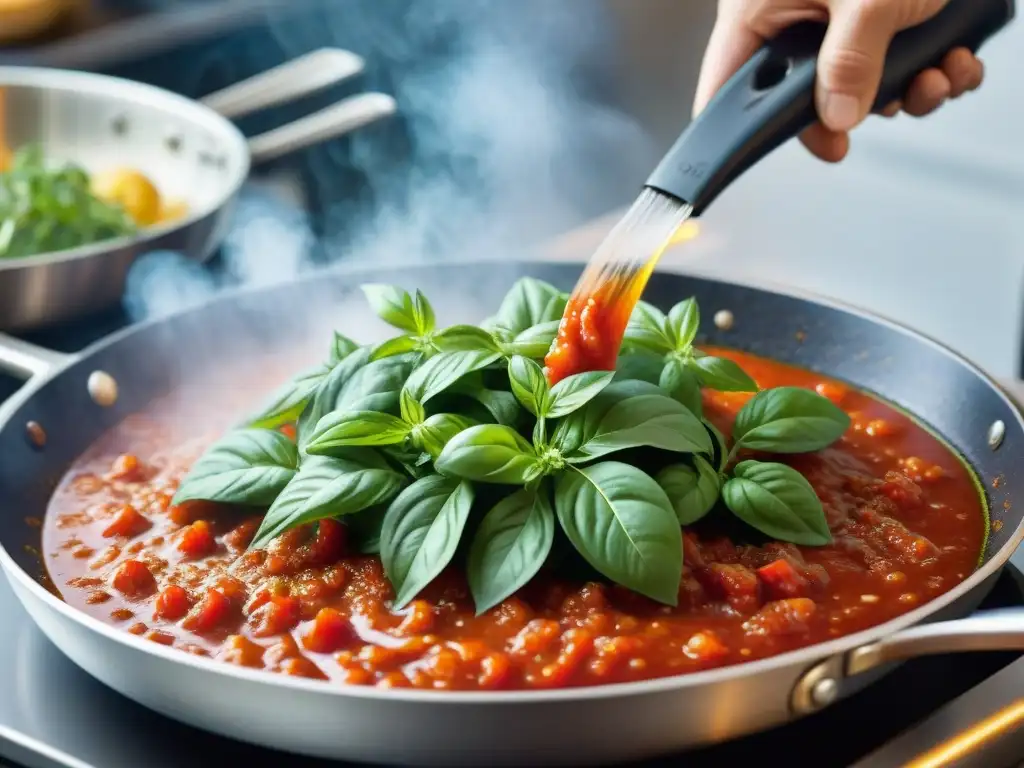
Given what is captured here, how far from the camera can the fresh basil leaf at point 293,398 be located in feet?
4.39

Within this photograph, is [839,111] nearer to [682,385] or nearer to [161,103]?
[682,385]


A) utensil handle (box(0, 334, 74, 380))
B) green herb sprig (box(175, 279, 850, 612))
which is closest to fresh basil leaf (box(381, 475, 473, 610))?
green herb sprig (box(175, 279, 850, 612))

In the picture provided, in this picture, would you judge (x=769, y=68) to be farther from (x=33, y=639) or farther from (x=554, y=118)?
(x=554, y=118)

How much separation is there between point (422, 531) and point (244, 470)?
0.24 metres

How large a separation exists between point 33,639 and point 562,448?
537 millimetres

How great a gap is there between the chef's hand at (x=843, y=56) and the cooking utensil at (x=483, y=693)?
28 cm

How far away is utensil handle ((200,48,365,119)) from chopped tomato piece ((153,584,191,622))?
1.48m

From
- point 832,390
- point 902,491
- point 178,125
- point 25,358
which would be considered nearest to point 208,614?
point 25,358

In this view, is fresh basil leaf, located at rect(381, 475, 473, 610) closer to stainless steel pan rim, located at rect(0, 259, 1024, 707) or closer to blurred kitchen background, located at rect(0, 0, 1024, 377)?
stainless steel pan rim, located at rect(0, 259, 1024, 707)

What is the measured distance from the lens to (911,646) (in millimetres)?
1002

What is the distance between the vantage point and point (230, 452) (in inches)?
51.4

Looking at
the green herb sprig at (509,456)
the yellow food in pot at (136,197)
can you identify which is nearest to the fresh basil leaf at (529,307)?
the green herb sprig at (509,456)

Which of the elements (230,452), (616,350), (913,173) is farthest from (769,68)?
(913,173)

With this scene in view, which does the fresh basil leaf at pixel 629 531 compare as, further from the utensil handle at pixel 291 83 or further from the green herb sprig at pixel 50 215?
the utensil handle at pixel 291 83
